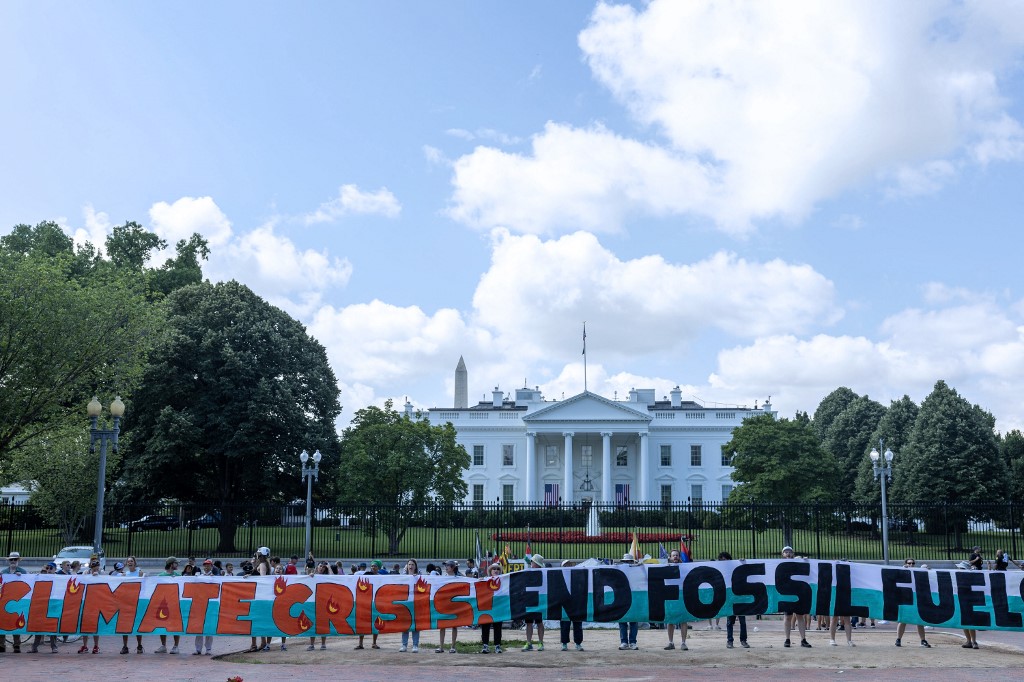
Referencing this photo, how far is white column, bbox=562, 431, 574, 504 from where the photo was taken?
8055cm

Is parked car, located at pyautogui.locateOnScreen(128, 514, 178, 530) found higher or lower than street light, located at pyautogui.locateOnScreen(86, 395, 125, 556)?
lower

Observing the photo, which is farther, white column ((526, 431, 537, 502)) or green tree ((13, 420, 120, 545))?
white column ((526, 431, 537, 502))

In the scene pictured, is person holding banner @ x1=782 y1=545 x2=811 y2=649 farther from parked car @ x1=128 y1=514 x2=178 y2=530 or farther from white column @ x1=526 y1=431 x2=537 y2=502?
white column @ x1=526 y1=431 x2=537 y2=502

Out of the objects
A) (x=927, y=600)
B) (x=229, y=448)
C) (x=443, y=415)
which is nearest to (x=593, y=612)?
(x=927, y=600)

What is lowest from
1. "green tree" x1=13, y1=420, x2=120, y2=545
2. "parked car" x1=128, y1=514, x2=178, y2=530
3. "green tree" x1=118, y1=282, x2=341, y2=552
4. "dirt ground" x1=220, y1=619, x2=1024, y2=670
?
"dirt ground" x1=220, y1=619, x2=1024, y2=670

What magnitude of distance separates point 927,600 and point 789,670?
4213mm

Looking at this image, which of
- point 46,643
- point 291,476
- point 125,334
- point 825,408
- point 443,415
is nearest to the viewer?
point 46,643

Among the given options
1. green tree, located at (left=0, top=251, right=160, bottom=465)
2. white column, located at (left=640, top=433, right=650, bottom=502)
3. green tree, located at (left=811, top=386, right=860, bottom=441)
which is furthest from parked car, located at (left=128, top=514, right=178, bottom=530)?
green tree, located at (left=811, top=386, right=860, bottom=441)

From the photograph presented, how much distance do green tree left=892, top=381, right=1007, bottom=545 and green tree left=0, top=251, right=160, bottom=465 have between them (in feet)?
156

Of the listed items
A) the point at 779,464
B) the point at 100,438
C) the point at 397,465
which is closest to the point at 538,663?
the point at 100,438

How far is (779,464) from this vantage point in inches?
1960

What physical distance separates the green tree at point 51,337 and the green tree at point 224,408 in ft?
43.9

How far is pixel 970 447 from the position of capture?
5544 centimetres

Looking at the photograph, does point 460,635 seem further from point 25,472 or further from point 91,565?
point 25,472
